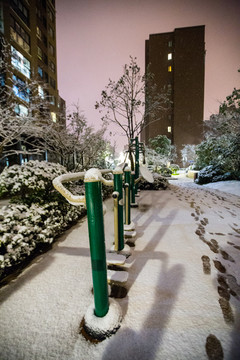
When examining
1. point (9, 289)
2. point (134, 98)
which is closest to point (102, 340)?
point (9, 289)

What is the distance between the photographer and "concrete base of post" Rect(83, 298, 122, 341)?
1.15 m

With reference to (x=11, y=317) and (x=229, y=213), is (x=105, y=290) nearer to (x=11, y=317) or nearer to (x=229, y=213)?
(x=11, y=317)

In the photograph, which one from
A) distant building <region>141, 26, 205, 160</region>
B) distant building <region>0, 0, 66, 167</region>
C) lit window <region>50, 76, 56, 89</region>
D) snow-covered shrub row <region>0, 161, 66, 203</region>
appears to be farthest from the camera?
distant building <region>141, 26, 205, 160</region>

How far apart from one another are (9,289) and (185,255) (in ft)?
7.09

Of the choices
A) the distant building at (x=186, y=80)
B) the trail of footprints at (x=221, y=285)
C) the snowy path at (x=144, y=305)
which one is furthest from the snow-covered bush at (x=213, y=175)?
the distant building at (x=186, y=80)

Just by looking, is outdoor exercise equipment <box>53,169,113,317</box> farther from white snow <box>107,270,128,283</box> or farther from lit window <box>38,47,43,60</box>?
lit window <box>38,47,43,60</box>

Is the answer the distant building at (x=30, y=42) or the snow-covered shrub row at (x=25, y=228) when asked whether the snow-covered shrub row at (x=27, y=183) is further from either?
the distant building at (x=30, y=42)

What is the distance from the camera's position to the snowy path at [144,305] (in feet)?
3.59

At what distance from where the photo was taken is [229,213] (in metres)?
4.12

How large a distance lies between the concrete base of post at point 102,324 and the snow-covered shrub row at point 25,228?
3.68ft

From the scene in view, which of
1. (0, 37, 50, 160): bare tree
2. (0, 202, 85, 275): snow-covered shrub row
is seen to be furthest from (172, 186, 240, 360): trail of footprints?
(0, 37, 50, 160): bare tree

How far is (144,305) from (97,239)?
0.88 metres

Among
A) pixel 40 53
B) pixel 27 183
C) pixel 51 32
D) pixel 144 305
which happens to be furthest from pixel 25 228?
pixel 51 32

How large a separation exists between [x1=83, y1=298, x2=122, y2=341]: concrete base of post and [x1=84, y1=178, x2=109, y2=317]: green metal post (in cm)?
5
